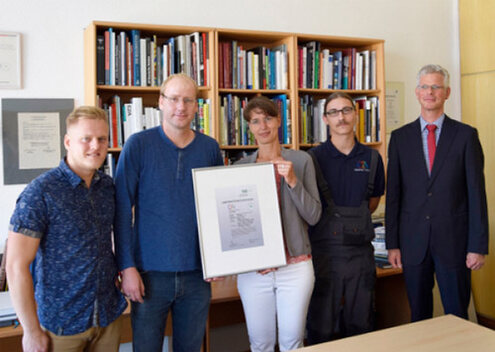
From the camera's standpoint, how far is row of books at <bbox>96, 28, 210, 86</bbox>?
113 inches

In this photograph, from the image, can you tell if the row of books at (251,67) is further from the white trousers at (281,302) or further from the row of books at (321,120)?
the white trousers at (281,302)

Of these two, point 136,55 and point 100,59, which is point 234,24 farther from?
point 100,59

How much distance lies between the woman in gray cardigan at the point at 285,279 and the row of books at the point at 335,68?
1416mm

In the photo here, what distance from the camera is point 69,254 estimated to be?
1547mm

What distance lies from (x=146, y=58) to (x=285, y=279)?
5.85ft

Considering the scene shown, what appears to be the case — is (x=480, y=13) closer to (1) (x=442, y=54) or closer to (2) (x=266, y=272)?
(1) (x=442, y=54)

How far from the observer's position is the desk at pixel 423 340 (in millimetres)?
1656

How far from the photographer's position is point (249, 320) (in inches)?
82.6

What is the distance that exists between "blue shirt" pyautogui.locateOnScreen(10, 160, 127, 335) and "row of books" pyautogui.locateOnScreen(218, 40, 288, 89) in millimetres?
1789

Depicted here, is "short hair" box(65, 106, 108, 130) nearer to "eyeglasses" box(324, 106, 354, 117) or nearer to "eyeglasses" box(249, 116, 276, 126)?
"eyeglasses" box(249, 116, 276, 126)

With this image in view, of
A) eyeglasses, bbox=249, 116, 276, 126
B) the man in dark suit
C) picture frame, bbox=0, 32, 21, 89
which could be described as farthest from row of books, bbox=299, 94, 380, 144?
picture frame, bbox=0, 32, 21, 89

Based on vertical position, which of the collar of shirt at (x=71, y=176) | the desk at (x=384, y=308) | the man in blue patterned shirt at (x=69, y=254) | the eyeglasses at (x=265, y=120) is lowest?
the desk at (x=384, y=308)

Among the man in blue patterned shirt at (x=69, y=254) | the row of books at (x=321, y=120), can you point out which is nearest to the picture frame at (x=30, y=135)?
the man in blue patterned shirt at (x=69, y=254)

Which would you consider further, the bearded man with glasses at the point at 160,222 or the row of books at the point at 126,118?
the row of books at the point at 126,118
